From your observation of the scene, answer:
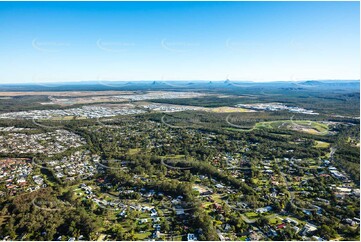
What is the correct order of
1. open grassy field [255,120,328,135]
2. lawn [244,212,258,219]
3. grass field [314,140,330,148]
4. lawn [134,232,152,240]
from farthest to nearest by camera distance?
open grassy field [255,120,328,135] → grass field [314,140,330,148] → lawn [244,212,258,219] → lawn [134,232,152,240]

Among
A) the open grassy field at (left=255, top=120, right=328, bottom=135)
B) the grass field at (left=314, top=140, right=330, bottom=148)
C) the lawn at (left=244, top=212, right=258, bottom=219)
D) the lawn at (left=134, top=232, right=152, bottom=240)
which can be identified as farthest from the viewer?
the open grassy field at (left=255, top=120, right=328, bottom=135)

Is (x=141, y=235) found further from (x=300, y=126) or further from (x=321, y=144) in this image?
(x=300, y=126)

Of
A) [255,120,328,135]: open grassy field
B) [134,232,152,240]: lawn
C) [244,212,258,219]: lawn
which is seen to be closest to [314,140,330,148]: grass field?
[255,120,328,135]: open grassy field

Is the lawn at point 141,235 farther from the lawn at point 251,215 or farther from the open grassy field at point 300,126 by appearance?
the open grassy field at point 300,126

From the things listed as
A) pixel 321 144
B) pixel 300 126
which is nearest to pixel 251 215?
pixel 321 144

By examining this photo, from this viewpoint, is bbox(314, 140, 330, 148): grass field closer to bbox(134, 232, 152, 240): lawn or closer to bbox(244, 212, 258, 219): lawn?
bbox(244, 212, 258, 219): lawn

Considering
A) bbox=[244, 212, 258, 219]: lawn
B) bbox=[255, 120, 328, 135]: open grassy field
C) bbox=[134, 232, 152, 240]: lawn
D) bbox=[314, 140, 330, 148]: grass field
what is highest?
bbox=[255, 120, 328, 135]: open grassy field

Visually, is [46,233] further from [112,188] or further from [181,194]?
[181,194]

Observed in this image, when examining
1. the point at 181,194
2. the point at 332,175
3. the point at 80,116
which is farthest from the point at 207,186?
the point at 80,116

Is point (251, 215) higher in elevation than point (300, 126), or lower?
lower

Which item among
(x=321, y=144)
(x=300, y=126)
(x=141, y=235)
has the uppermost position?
(x=300, y=126)

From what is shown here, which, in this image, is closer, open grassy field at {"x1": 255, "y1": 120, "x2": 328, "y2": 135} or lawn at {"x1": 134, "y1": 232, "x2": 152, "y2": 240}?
lawn at {"x1": 134, "y1": 232, "x2": 152, "y2": 240}
